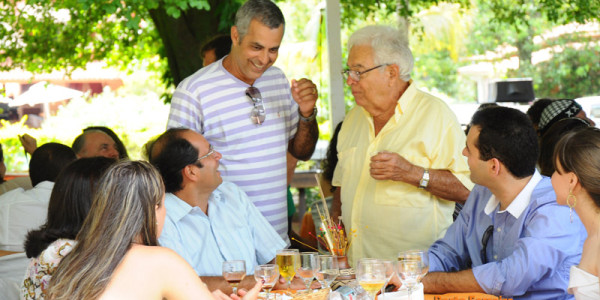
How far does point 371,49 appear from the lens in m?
3.51

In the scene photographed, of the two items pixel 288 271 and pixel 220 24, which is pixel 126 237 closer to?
pixel 288 271

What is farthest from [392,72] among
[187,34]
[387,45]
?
[187,34]

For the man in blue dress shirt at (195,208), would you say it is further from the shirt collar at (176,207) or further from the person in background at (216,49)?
the person in background at (216,49)

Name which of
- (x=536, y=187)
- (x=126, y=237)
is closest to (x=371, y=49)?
(x=536, y=187)

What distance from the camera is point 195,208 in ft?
10.8

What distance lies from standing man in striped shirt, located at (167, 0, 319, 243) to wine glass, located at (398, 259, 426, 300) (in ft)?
4.38

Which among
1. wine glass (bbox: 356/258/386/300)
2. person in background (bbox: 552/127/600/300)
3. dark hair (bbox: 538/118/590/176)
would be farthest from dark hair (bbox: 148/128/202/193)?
dark hair (bbox: 538/118/590/176)

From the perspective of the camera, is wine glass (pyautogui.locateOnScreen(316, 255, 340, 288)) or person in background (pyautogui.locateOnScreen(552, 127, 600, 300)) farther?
wine glass (pyautogui.locateOnScreen(316, 255, 340, 288))

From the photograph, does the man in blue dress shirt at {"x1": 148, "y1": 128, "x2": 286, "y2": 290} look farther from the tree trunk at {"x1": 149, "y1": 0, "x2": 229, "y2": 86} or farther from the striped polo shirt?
the tree trunk at {"x1": 149, "y1": 0, "x2": 229, "y2": 86}

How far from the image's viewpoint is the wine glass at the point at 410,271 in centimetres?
253

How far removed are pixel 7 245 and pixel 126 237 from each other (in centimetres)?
230

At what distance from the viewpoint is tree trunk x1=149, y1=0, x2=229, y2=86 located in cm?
608

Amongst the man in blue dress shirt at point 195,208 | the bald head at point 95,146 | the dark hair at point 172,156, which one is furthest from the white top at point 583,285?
the bald head at point 95,146

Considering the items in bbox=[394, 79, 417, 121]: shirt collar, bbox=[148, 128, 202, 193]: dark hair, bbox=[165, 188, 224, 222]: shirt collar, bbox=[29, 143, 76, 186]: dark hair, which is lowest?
bbox=[165, 188, 224, 222]: shirt collar
